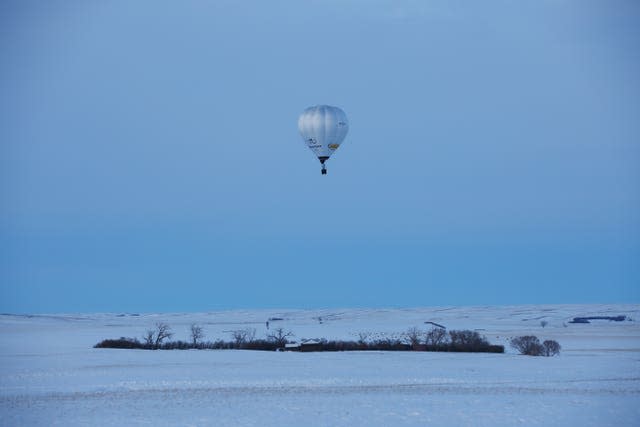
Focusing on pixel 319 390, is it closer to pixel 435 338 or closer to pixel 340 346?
pixel 340 346

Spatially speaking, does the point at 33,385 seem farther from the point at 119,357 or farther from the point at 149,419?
the point at 119,357

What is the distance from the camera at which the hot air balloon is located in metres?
31.2

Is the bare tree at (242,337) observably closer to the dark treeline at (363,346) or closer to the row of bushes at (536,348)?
the dark treeline at (363,346)

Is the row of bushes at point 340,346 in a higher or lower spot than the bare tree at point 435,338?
lower

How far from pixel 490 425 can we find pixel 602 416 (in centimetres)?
248

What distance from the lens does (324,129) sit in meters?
31.1

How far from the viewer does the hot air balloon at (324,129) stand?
31.2 m

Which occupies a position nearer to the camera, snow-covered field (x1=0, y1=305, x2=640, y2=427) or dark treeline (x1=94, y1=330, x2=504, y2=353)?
snow-covered field (x1=0, y1=305, x2=640, y2=427)

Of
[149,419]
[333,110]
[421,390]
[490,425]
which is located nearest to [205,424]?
[149,419]

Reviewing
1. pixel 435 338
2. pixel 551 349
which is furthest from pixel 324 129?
pixel 551 349

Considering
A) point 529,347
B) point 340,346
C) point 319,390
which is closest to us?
point 319,390

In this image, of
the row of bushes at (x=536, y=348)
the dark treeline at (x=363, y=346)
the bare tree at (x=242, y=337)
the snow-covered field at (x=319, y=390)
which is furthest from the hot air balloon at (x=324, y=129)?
the row of bushes at (x=536, y=348)

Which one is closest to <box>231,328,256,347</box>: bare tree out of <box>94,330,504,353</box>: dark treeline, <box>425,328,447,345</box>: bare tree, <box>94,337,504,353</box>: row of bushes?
<box>94,330,504,353</box>: dark treeline

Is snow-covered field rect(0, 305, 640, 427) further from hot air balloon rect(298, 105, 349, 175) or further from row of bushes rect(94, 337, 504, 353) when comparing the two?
hot air balloon rect(298, 105, 349, 175)
